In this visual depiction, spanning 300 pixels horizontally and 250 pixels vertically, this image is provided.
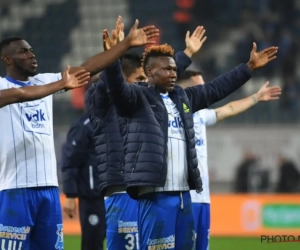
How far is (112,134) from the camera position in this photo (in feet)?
22.6

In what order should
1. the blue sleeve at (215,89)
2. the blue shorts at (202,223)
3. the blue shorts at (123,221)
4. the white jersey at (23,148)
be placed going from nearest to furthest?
1. the white jersey at (23,148)
2. the blue sleeve at (215,89)
3. the blue shorts at (123,221)
4. the blue shorts at (202,223)

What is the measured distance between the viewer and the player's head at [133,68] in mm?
7230

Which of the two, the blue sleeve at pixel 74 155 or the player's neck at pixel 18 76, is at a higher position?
the player's neck at pixel 18 76

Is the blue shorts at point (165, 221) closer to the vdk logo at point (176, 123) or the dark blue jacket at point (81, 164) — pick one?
the vdk logo at point (176, 123)

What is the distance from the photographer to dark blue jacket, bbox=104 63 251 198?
5996mm

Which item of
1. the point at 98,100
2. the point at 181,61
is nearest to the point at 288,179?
the point at 181,61

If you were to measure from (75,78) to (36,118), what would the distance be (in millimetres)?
614

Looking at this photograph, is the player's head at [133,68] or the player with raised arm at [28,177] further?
the player's head at [133,68]

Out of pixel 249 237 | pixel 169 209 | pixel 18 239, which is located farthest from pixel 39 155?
pixel 249 237

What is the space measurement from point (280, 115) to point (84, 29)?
5462 millimetres

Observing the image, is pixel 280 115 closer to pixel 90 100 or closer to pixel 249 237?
pixel 249 237

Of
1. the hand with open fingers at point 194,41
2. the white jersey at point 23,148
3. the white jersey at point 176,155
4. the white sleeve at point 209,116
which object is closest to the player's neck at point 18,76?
the white jersey at point 23,148

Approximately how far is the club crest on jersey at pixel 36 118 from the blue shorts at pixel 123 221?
1080 millimetres

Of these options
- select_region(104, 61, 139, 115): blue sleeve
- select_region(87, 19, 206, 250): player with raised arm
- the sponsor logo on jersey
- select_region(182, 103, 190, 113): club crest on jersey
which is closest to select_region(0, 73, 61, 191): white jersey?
select_region(104, 61, 139, 115): blue sleeve
